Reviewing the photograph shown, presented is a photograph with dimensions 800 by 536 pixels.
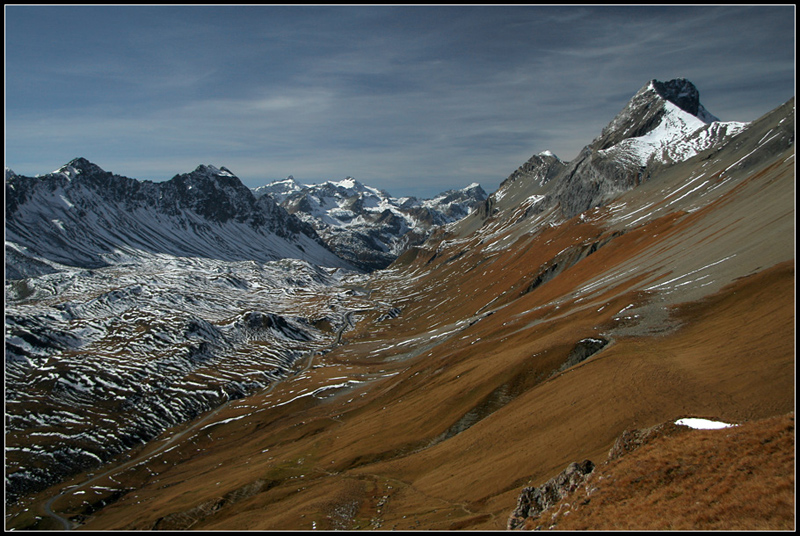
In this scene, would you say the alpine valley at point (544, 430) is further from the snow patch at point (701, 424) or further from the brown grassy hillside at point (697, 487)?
the snow patch at point (701, 424)

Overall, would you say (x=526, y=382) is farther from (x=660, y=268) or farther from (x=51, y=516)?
(x=51, y=516)

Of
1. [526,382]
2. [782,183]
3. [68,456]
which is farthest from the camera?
[68,456]

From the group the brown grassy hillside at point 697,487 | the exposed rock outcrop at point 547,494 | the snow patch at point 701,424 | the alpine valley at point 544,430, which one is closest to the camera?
the brown grassy hillside at point 697,487

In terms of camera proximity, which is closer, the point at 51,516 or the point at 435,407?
the point at 435,407

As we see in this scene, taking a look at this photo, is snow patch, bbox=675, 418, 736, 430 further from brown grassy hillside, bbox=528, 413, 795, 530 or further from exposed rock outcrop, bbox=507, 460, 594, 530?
exposed rock outcrop, bbox=507, 460, 594, 530

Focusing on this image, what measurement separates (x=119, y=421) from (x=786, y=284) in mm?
211070

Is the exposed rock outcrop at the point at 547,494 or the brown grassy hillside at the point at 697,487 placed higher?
the brown grassy hillside at the point at 697,487

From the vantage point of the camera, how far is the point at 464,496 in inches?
2127

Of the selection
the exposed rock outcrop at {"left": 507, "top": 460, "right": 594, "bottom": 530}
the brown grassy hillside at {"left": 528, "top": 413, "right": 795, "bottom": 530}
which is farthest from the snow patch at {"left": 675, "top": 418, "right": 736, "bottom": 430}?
the exposed rock outcrop at {"left": 507, "top": 460, "right": 594, "bottom": 530}

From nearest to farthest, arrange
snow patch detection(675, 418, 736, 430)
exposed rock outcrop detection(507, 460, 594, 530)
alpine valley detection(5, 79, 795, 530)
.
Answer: alpine valley detection(5, 79, 795, 530)
exposed rock outcrop detection(507, 460, 594, 530)
snow patch detection(675, 418, 736, 430)

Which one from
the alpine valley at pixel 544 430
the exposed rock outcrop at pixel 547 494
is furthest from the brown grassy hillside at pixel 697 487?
the exposed rock outcrop at pixel 547 494

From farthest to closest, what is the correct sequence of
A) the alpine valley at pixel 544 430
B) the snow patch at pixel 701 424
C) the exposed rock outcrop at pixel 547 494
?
1. the snow patch at pixel 701 424
2. the exposed rock outcrop at pixel 547 494
3. the alpine valley at pixel 544 430

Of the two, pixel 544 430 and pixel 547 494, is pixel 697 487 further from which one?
pixel 544 430

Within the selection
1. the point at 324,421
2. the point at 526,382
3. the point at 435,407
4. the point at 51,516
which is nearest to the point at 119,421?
the point at 51,516
